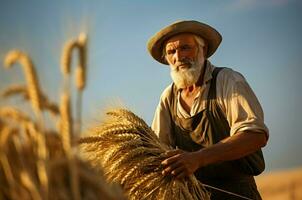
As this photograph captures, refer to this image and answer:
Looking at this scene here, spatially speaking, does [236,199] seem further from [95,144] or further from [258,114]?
[95,144]

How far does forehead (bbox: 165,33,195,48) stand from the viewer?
505 cm

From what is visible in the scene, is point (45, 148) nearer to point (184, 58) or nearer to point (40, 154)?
point (40, 154)

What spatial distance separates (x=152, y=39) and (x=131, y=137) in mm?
1814

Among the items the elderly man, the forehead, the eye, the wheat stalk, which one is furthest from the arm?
the wheat stalk

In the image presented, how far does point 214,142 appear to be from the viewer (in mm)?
4566

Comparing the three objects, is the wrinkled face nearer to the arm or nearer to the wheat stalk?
the arm

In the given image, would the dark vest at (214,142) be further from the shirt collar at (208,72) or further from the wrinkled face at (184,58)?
the wrinkled face at (184,58)

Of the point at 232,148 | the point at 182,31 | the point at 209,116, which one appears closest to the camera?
A: the point at 232,148

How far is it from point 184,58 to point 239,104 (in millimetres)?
800

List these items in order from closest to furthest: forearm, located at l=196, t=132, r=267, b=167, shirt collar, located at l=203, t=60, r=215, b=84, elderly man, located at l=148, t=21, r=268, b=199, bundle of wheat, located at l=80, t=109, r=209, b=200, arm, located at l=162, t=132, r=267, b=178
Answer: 1. bundle of wheat, located at l=80, t=109, r=209, b=200
2. arm, located at l=162, t=132, r=267, b=178
3. forearm, located at l=196, t=132, r=267, b=167
4. elderly man, located at l=148, t=21, r=268, b=199
5. shirt collar, located at l=203, t=60, r=215, b=84

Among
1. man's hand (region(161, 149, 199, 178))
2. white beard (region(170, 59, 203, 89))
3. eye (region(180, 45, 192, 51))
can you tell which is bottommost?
man's hand (region(161, 149, 199, 178))

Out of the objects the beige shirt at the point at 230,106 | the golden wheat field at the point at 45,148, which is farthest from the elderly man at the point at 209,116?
the golden wheat field at the point at 45,148

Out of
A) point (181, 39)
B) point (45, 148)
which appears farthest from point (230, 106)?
point (45, 148)

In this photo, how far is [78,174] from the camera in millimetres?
1921
